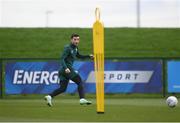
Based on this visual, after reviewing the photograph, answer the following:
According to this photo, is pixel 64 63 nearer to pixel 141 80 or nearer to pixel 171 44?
pixel 141 80

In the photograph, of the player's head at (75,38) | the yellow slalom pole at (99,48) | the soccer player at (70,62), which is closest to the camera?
the yellow slalom pole at (99,48)

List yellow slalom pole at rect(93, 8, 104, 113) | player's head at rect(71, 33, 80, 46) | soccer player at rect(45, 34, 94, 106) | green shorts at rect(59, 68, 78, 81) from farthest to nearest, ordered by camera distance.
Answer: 1. green shorts at rect(59, 68, 78, 81)
2. soccer player at rect(45, 34, 94, 106)
3. player's head at rect(71, 33, 80, 46)
4. yellow slalom pole at rect(93, 8, 104, 113)

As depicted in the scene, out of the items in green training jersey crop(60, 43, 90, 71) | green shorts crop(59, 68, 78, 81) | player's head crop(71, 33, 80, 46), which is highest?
player's head crop(71, 33, 80, 46)

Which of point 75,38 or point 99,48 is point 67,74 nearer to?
point 75,38

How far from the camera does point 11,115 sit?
15.5 metres

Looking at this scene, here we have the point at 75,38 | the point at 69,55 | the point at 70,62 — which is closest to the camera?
the point at 75,38

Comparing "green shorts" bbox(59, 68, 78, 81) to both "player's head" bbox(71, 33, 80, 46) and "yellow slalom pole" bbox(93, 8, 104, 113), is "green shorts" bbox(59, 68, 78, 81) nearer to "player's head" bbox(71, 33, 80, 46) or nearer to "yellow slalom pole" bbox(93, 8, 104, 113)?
"player's head" bbox(71, 33, 80, 46)

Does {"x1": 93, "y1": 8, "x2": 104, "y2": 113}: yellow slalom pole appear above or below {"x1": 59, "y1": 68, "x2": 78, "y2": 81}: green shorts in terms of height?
above

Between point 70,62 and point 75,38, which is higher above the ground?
point 75,38

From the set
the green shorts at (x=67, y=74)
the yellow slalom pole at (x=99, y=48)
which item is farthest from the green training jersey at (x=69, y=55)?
the yellow slalom pole at (x=99, y=48)

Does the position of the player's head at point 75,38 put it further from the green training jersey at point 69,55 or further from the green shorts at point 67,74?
the green shorts at point 67,74

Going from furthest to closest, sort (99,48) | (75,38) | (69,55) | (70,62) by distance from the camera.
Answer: (70,62)
(69,55)
(75,38)
(99,48)

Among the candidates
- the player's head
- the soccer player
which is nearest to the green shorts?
the soccer player

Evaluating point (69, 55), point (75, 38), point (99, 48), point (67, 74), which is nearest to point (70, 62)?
point (69, 55)
